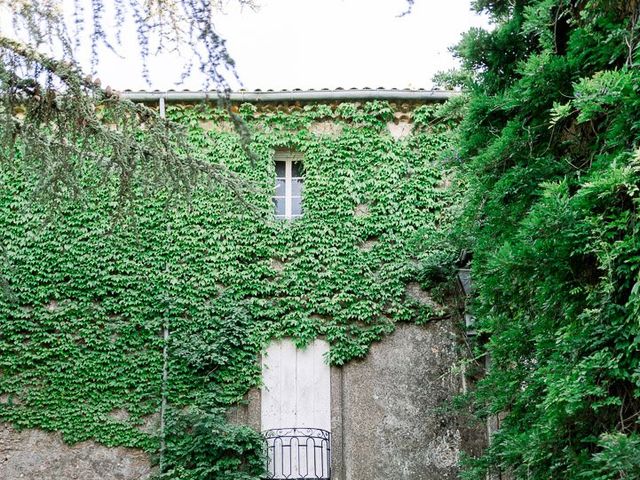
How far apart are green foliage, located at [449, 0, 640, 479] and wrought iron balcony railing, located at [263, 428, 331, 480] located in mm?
4169

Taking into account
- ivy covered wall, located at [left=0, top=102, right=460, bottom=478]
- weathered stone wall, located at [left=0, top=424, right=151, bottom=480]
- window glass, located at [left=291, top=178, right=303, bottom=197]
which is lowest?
weathered stone wall, located at [left=0, top=424, right=151, bottom=480]

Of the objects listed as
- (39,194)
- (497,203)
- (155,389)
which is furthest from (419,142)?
(39,194)

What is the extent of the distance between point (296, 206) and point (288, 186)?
0.32 meters

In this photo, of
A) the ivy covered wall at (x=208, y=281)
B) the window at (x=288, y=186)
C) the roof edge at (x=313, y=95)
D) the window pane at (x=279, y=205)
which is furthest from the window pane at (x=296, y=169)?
the roof edge at (x=313, y=95)

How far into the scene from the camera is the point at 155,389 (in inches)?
414

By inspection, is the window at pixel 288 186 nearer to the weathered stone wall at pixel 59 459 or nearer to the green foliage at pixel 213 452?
the green foliage at pixel 213 452

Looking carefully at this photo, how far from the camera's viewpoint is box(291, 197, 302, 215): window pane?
11516mm

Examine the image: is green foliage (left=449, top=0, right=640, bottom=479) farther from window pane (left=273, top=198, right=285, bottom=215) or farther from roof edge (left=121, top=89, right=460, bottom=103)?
window pane (left=273, top=198, right=285, bottom=215)

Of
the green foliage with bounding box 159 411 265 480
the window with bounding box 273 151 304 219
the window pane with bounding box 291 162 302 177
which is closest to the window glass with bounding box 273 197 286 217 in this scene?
the window with bounding box 273 151 304 219

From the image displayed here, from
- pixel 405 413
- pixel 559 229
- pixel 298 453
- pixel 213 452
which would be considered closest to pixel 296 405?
Answer: pixel 298 453

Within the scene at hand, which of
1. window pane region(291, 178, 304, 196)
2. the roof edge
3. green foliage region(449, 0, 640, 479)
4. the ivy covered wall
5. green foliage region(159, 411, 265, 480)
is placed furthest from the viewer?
window pane region(291, 178, 304, 196)

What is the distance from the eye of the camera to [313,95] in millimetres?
11531

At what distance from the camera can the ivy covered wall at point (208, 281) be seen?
1048 centimetres

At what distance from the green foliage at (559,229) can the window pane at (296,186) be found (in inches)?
202
